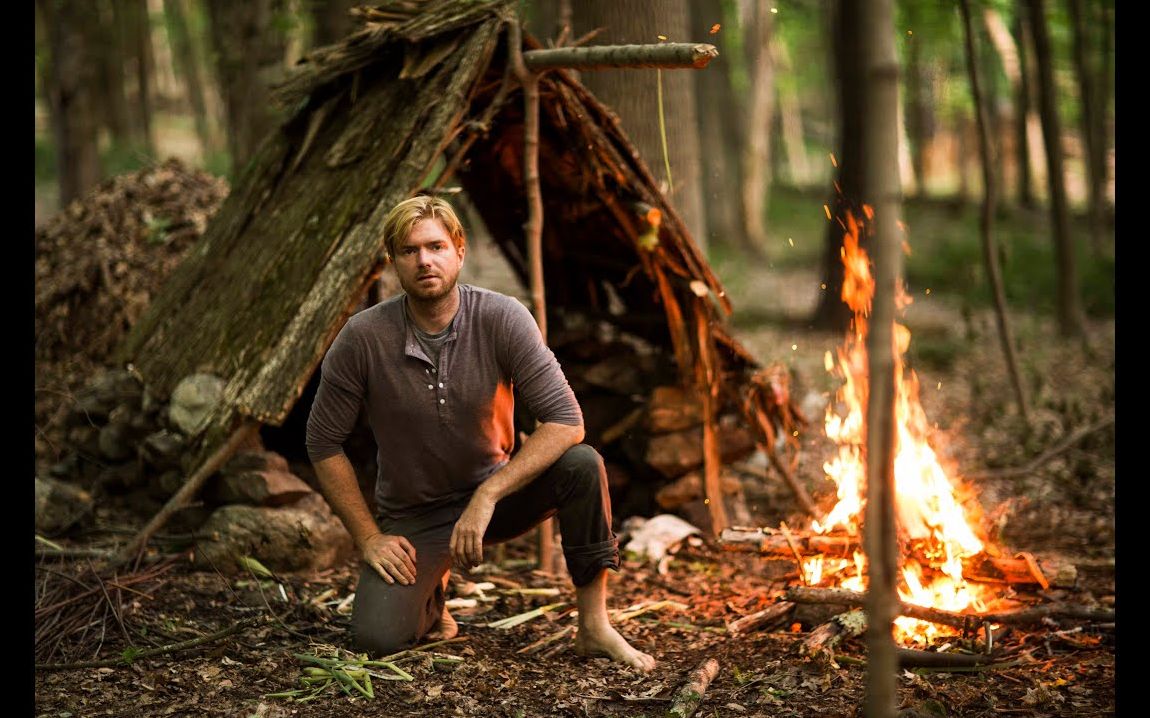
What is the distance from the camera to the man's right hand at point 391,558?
3.61 meters

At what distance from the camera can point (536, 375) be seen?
11.7 ft

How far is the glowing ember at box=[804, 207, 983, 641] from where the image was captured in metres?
4.06

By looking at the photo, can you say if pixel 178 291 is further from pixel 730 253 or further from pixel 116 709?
pixel 730 253

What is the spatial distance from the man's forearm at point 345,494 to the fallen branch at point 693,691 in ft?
4.05

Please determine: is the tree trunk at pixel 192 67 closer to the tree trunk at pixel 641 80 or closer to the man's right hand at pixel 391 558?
the tree trunk at pixel 641 80

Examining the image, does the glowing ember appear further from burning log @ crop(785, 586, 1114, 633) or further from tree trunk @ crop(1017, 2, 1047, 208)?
tree trunk @ crop(1017, 2, 1047, 208)

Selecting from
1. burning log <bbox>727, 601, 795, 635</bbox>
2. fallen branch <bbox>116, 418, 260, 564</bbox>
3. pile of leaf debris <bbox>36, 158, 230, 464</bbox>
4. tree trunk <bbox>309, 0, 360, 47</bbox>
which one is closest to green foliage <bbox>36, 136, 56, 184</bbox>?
tree trunk <bbox>309, 0, 360, 47</bbox>

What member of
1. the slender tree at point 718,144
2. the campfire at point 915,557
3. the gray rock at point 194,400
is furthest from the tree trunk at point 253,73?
the slender tree at point 718,144

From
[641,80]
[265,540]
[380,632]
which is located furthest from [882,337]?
[641,80]

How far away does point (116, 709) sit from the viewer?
126 inches

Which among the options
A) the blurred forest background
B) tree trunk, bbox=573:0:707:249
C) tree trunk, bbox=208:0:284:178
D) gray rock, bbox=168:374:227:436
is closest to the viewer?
gray rock, bbox=168:374:227:436

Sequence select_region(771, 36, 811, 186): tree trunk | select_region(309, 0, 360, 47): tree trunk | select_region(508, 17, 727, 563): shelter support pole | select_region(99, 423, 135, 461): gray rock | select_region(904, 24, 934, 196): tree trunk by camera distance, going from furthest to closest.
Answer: select_region(771, 36, 811, 186): tree trunk, select_region(904, 24, 934, 196): tree trunk, select_region(309, 0, 360, 47): tree trunk, select_region(99, 423, 135, 461): gray rock, select_region(508, 17, 727, 563): shelter support pole

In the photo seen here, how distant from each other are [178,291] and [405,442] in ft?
8.74

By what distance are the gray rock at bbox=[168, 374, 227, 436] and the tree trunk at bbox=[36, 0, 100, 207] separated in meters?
5.98
